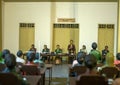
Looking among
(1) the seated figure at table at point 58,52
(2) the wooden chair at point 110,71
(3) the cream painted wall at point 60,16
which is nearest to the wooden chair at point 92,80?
(2) the wooden chair at point 110,71

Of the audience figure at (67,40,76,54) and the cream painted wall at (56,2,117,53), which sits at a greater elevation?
the cream painted wall at (56,2,117,53)

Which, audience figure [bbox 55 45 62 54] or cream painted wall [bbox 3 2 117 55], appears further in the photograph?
cream painted wall [bbox 3 2 117 55]

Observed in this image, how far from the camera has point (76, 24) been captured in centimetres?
1597

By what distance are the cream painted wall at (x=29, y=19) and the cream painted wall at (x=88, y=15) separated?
2.99 ft

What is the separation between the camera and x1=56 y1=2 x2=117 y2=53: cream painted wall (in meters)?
15.7

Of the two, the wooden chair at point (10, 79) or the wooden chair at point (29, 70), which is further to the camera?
the wooden chair at point (29, 70)

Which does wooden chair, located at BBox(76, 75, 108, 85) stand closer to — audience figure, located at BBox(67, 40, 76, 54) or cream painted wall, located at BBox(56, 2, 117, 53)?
audience figure, located at BBox(67, 40, 76, 54)

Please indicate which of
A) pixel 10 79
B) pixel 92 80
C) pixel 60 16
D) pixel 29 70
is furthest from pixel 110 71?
pixel 60 16

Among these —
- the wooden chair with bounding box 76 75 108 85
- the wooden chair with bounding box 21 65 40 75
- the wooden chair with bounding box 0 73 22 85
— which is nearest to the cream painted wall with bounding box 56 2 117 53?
the wooden chair with bounding box 21 65 40 75

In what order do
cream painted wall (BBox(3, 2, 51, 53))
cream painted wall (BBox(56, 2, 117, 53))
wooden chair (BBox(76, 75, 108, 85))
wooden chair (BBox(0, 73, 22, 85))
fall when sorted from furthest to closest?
cream painted wall (BBox(3, 2, 51, 53)) → cream painted wall (BBox(56, 2, 117, 53)) → wooden chair (BBox(76, 75, 108, 85)) → wooden chair (BBox(0, 73, 22, 85))

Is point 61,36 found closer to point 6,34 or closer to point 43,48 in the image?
point 43,48

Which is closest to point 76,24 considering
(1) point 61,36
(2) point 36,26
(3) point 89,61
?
(1) point 61,36

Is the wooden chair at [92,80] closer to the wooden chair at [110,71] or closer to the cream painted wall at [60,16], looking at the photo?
the wooden chair at [110,71]

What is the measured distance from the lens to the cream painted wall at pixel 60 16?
15.7m
